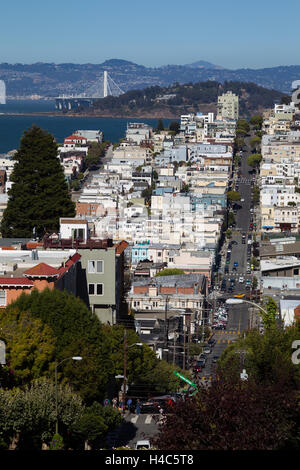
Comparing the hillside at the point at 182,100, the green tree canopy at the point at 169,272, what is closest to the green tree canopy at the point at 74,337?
the green tree canopy at the point at 169,272

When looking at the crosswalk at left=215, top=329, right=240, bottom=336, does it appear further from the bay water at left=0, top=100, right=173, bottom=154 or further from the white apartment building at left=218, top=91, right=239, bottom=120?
the white apartment building at left=218, top=91, right=239, bottom=120

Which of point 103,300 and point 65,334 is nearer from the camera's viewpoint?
point 65,334

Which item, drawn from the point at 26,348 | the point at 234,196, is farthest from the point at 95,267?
the point at 234,196

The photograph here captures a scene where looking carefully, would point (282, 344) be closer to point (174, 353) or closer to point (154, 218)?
point (174, 353)

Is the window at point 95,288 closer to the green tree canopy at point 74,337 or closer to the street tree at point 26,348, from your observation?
the green tree canopy at point 74,337

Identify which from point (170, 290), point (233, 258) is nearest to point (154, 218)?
point (233, 258)

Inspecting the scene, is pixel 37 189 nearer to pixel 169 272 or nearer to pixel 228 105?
pixel 169 272

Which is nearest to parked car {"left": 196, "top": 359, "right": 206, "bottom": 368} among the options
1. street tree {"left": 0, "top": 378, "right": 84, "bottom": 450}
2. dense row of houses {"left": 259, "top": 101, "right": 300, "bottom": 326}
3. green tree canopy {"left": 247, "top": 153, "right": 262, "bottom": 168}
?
dense row of houses {"left": 259, "top": 101, "right": 300, "bottom": 326}
